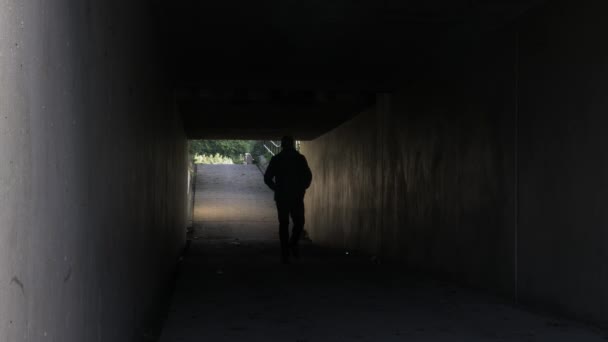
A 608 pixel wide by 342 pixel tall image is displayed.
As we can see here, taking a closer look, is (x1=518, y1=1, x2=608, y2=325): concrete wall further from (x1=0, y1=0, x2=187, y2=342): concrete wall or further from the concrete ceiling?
(x1=0, y1=0, x2=187, y2=342): concrete wall

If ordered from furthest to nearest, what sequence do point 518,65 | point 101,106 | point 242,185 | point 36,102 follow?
point 242,185 < point 518,65 < point 101,106 < point 36,102

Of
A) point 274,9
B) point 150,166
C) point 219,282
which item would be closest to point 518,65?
point 274,9

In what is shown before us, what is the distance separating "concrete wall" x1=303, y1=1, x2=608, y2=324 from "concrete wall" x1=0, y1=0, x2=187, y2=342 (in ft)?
10.3

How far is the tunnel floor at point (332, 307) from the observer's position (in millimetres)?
5258

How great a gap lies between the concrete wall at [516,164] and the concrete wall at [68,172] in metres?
3.14

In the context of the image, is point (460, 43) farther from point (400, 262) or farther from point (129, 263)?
point (129, 263)

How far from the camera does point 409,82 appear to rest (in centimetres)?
1033

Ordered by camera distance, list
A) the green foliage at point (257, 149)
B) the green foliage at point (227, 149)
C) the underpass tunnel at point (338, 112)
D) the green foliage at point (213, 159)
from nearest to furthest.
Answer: the underpass tunnel at point (338, 112) → the green foliage at point (257, 149) → the green foliage at point (213, 159) → the green foliage at point (227, 149)

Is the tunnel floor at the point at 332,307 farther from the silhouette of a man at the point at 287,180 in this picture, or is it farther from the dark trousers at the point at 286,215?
the silhouette of a man at the point at 287,180

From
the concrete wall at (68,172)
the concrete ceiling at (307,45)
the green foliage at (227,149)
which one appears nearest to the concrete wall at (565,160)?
the concrete ceiling at (307,45)

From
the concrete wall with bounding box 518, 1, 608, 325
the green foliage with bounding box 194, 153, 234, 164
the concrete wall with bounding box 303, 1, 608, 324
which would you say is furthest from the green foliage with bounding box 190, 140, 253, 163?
the concrete wall with bounding box 518, 1, 608, 325

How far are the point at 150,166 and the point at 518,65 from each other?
3241 mm

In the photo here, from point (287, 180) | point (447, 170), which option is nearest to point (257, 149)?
point (287, 180)

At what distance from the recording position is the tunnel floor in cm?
526
